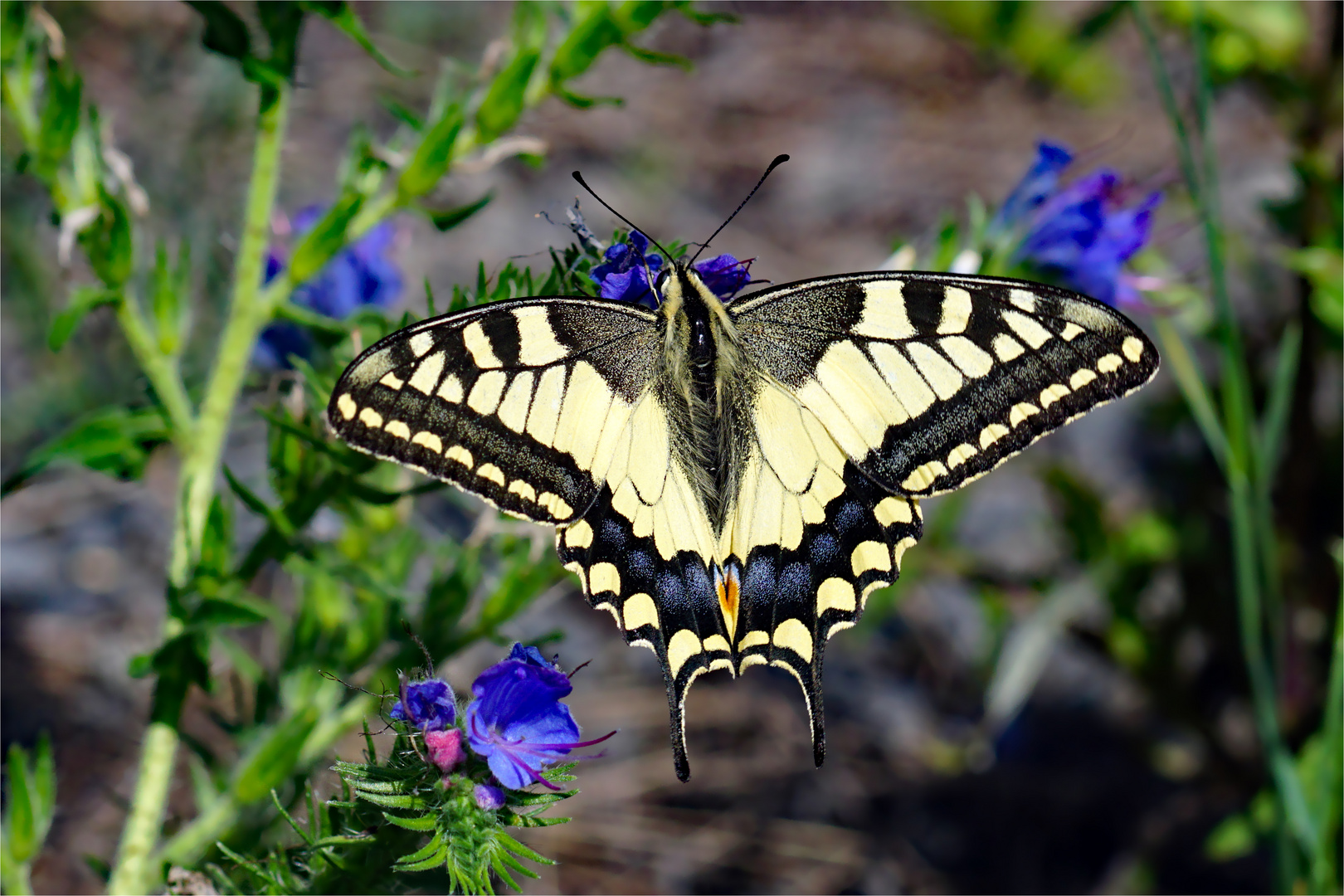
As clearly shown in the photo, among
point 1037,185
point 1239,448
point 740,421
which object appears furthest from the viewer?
point 1239,448

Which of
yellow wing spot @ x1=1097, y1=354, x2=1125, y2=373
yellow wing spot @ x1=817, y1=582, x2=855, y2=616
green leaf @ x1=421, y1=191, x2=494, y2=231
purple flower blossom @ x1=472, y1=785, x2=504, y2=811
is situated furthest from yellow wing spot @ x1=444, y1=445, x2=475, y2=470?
yellow wing spot @ x1=1097, y1=354, x2=1125, y2=373

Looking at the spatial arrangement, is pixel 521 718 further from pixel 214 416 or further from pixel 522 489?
pixel 214 416

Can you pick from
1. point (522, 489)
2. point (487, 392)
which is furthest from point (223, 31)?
point (522, 489)

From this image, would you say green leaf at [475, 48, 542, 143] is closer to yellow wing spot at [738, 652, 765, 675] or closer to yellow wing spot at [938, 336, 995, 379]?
yellow wing spot at [938, 336, 995, 379]

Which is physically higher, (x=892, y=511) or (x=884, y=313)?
(x=884, y=313)

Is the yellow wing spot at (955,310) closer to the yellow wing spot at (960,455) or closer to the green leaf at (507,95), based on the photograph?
the yellow wing spot at (960,455)
